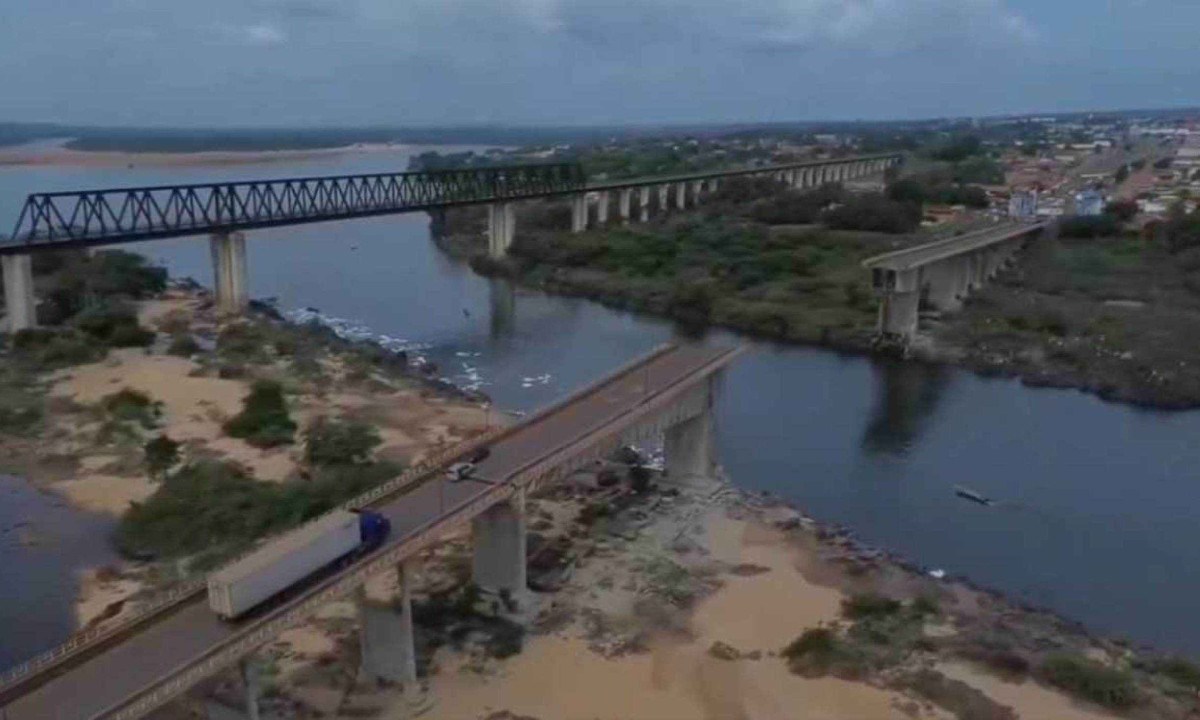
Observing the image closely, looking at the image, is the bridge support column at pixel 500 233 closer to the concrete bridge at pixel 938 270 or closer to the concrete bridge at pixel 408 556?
the concrete bridge at pixel 938 270

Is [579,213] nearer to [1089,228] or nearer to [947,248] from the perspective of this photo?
[947,248]

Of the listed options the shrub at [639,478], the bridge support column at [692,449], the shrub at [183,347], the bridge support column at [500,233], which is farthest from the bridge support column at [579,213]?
the shrub at [639,478]

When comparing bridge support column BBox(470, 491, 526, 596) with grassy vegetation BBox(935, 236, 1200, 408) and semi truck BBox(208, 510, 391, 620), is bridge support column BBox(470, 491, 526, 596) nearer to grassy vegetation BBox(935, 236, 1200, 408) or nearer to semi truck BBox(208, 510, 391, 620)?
semi truck BBox(208, 510, 391, 620)

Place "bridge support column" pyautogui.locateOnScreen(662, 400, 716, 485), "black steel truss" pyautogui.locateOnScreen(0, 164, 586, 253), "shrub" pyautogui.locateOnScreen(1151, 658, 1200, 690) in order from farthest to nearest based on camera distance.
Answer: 1. "black steel truss" pyautogui.locateOnScreen(0, 164, 586, 253)
2. "bridge support column" pyautogui.locateOnScreen(662, 400, 716, 485)
3. "shrub" pyautogui.locateOnScreen(1151, 658, 1200, 690)

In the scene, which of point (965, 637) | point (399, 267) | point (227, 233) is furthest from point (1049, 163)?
point (965, 637)

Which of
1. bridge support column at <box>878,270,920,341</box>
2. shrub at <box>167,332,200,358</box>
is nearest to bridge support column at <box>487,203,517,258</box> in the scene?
shrub at <box>167,332,200,358</box>

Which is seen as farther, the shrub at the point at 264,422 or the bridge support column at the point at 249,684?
the shrub at the point at 264,422
